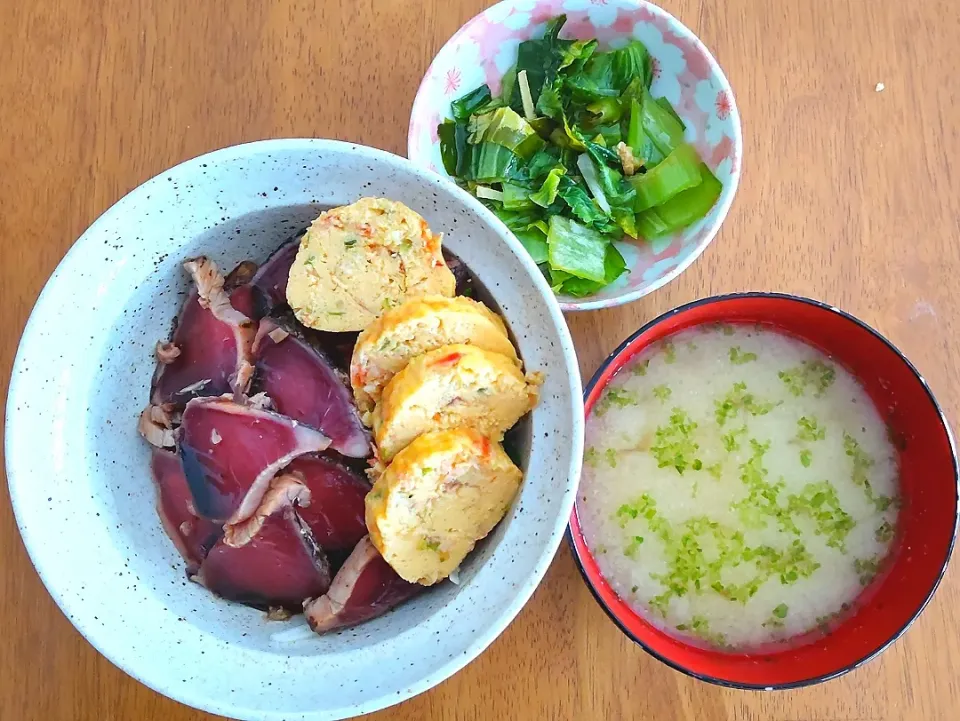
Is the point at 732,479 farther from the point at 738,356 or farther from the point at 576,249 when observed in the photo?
the point at 576,249

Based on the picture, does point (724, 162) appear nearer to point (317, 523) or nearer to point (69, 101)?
point (317, 523)

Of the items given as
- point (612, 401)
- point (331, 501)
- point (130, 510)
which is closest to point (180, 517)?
point (130, 510)

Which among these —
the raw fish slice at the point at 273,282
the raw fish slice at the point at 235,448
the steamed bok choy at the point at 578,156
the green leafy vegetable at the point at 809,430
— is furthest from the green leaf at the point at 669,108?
the raw fish slice at the point at 235,448

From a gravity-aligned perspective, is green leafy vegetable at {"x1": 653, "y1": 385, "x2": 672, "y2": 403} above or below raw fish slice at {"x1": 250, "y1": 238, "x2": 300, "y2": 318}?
below

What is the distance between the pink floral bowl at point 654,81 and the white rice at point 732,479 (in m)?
0.12

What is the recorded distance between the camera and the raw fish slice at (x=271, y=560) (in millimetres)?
791

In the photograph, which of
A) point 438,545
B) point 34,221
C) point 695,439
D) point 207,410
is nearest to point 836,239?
point 695,439

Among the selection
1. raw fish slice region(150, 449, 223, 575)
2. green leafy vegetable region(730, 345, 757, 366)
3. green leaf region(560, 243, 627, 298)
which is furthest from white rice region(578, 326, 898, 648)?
raw fish slice region(150, 449, 223, 575)

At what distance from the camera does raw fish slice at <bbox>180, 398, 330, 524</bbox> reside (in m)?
0.77

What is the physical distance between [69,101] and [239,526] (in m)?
0.64

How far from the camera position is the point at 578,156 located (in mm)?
1079

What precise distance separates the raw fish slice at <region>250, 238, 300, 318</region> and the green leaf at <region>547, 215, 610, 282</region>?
33 cm

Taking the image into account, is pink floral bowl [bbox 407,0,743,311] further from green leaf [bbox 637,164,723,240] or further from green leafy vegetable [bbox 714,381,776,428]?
green leafy vegetable [bbox 714,381,776,428]

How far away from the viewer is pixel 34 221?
1.04 m
